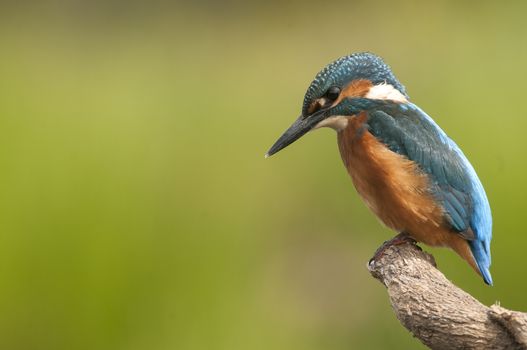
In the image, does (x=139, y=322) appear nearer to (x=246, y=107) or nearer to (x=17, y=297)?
(x=17, y=297)

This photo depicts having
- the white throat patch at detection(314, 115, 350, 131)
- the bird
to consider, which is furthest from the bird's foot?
the white throat patch at detection(314, 115, 350, 131)

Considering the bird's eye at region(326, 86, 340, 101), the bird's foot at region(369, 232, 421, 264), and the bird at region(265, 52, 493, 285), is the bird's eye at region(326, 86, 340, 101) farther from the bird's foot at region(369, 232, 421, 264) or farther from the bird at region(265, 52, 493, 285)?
the bird's foot at region(369, 232, 421, 264)

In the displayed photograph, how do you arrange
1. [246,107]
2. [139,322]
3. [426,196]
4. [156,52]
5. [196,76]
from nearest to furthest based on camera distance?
[426,196], [139,322], [246,107], [196,76], [156,52]

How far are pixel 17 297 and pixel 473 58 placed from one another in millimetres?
1696

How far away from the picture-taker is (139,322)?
3.21 meters

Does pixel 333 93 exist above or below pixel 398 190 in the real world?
above

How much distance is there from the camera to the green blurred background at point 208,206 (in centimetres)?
325

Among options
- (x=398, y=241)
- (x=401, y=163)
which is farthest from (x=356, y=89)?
(x=398, y=241)

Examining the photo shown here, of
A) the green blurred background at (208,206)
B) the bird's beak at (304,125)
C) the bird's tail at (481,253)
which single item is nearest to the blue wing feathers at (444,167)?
the bird's tail at (481,253)

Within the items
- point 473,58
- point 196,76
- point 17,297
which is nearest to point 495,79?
point 473,58

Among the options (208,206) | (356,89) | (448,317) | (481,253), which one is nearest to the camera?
(448,317)

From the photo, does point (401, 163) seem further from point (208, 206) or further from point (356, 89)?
point (208, 206)

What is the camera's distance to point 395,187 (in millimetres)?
2266

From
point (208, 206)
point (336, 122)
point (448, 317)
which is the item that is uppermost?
point (336, 122)
